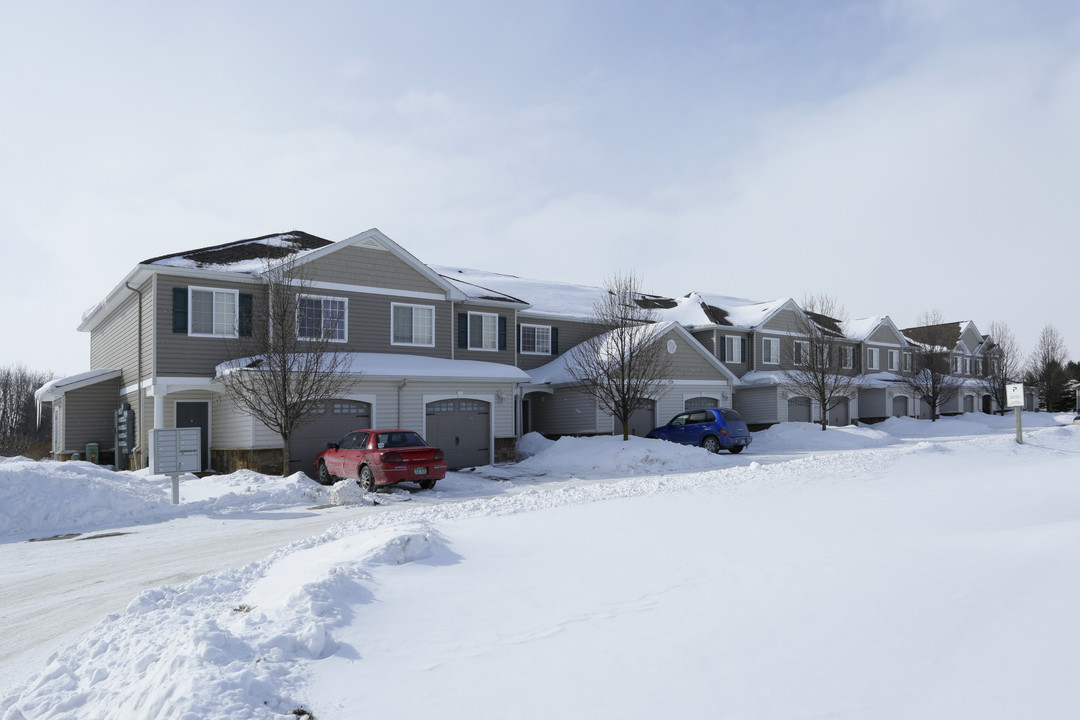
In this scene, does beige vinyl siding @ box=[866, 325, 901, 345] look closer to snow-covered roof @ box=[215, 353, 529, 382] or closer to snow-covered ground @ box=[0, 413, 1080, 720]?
Answer: snow-covered roof @ box=[215, 353, 529, 382]

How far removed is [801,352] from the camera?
38.6m

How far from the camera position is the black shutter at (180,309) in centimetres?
2078

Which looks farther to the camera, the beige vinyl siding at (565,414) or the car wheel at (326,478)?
the beige vinyl siding at (565,414)

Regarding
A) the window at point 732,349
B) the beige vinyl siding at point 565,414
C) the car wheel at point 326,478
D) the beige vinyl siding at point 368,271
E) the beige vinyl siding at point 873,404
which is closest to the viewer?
the car wheel at point 326,478

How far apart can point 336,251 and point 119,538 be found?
493 inches

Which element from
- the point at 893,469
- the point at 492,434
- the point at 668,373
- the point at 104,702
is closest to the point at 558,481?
the point at 492,434

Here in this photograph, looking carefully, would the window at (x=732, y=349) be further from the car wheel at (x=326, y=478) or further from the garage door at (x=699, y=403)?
the car wheel at (x=326, y=478)

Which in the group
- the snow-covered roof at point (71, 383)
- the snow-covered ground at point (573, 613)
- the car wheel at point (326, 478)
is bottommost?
the car wheel at point (326, 478)

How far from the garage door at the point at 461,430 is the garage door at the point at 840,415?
25.2 metres

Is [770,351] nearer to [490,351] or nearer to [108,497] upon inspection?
[490,351]

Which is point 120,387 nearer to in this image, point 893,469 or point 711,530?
point 711,530

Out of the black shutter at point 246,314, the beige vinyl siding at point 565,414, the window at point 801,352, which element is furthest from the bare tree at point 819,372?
the black shutter at point 246,314

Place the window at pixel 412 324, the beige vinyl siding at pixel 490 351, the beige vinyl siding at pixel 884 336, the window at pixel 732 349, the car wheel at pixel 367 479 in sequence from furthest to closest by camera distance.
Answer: the beige vinyl siding at pixel 884 336
the window at pixel 732 349
the beige vinyl siding at pixel 490 351
the window at pixel 412 324
the car wheel at pixel 367 479

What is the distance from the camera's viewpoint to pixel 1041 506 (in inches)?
480
